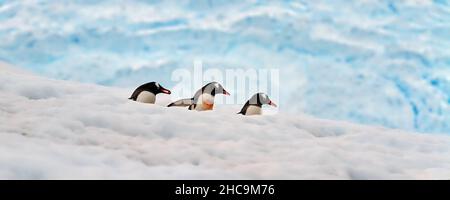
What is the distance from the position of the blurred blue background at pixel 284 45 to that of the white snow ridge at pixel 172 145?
73.6 feet

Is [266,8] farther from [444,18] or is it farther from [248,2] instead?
[444,18]

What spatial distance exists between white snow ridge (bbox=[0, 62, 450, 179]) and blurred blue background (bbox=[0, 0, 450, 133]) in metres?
22.4

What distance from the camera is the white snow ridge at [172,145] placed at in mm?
1680

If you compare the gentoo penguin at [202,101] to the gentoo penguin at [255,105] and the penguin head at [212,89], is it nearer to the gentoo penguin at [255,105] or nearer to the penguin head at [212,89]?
the penguin head at [212,89]

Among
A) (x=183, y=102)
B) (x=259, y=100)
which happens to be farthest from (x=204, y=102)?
(x=259, y=100)

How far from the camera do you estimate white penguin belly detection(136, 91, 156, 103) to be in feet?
10.9

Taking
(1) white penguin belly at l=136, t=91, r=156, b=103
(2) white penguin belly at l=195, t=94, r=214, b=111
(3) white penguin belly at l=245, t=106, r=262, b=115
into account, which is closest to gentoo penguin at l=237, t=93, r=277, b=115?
(3) white penguin belly at l=245, t=106, r=262, b=115

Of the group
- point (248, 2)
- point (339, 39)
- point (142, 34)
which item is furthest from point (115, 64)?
point (339, 39)

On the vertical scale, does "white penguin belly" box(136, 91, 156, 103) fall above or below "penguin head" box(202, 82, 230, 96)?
below

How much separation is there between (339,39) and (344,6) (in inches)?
78.3

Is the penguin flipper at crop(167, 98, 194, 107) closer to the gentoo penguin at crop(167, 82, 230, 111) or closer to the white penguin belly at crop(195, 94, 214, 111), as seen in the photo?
the gentoo penguin at crop(167, 82, 230, 111)

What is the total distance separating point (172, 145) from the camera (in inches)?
81.4

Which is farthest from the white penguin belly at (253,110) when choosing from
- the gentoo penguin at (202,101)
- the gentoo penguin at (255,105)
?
the gentoo penguin at (202,101)

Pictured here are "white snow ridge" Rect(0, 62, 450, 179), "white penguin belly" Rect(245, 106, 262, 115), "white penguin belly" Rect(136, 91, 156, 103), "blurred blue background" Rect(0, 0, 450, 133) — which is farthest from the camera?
"blurred blue background" Rect(0, 0, 450, 133)
